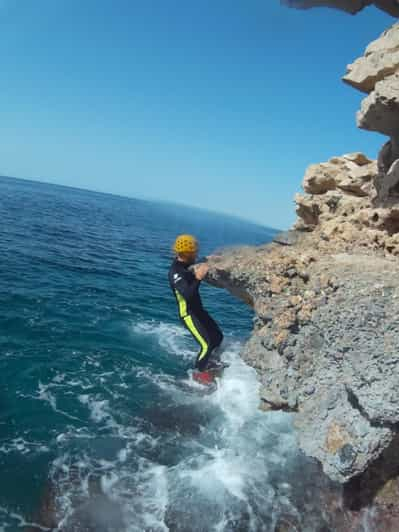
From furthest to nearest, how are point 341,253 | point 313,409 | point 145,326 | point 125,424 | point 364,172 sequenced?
point 145,326, point 364,172, point 125,424, point 341,253, point 313,409

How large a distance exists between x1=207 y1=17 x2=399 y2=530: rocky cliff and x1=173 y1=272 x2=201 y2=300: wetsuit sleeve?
1.22 metres

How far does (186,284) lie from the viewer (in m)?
9.12

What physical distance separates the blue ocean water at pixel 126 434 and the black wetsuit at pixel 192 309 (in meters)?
2.09

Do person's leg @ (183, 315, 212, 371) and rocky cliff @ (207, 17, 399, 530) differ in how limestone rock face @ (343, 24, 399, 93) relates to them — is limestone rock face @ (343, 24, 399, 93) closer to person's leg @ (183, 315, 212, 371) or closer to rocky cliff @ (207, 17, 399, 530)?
rocky cliff @ (207, 17, 399, 530)

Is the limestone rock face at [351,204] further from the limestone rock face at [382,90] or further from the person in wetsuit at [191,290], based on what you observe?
the person in wetsuit at [191,290]

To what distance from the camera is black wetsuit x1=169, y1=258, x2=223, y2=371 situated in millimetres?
9109

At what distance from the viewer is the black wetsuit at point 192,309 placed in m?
9.11

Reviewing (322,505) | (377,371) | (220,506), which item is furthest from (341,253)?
(220,506)

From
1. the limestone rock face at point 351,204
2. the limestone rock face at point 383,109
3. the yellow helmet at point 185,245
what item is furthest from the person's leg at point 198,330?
the limestone rock face at point 383,109

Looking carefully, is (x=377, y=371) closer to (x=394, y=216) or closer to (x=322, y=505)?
(x=322, y=505)

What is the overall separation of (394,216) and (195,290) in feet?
17.2

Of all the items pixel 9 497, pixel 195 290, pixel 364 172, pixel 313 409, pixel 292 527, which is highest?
pixel 364 172

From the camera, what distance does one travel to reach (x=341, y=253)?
8.01m

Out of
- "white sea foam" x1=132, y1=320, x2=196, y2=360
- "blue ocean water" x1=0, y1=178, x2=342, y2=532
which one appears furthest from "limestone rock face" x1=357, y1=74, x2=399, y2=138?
"white sea foam" x1=132, y1=320, x2=196, y2=360
